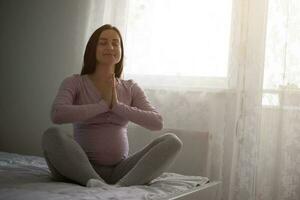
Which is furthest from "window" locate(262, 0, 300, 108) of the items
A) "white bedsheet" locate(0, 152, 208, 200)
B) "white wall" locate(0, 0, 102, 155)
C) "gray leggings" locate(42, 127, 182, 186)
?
"white wall" locate(0, 0, 102, 155)

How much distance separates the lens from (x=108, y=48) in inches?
73.7

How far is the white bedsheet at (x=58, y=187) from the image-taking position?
1.15 meters

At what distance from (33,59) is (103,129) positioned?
1.32 metres

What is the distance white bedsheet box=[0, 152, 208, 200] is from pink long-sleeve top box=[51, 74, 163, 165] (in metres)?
0.20

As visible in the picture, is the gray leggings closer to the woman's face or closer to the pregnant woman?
the pregnant woman

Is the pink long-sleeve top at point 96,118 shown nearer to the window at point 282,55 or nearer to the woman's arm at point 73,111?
the woman's arm at point 73,111

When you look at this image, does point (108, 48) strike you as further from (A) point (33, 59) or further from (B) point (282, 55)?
(A) point (33, 59)

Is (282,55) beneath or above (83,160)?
above

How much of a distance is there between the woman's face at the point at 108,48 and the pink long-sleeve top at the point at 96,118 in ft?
0.41

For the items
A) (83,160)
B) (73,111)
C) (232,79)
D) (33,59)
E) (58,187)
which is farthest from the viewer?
(33,59)

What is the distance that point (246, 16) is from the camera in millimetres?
2141

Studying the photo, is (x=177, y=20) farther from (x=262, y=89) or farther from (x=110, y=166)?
(x=110, y=166)

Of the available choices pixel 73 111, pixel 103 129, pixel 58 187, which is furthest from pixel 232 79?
pixel 58 187

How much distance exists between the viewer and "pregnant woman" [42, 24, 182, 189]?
1.47 m
